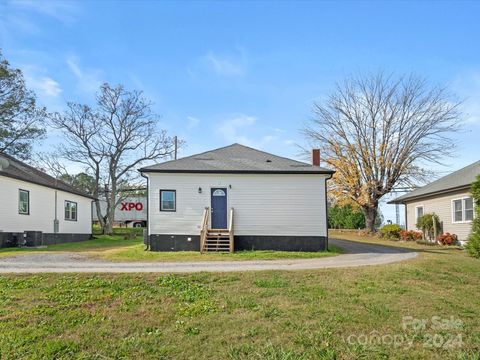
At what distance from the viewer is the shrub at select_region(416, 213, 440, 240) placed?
78.3 ft

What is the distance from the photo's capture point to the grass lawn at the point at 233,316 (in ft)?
16.7

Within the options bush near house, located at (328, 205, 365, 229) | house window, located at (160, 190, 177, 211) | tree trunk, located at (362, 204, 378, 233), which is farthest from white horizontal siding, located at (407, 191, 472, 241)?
house window, located at (160, 190, 177, 211)

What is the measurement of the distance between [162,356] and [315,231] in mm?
12753

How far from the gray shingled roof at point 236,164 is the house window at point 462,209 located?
8587 mm

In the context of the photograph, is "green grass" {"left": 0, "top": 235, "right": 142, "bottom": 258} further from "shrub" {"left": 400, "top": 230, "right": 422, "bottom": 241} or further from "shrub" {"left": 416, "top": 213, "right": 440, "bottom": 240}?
"shrub" {"left": 416, "top": 213, "right": 440, "bottom": 240}

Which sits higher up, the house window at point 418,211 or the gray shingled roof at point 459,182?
the gray shingled roof at point 459,182

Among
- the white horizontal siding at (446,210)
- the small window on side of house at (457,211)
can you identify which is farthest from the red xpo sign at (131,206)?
the small window on side of house at (457,211)

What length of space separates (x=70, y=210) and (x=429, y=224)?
72.3 ft

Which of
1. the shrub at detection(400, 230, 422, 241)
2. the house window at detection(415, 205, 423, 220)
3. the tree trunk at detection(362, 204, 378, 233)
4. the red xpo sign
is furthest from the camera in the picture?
the red xpo sign

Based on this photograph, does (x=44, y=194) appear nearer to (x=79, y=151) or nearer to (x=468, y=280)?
(x=79, y=151)

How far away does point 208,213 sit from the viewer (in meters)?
16.9

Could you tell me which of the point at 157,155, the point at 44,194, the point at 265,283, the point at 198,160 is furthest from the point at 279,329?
the point at 157,155

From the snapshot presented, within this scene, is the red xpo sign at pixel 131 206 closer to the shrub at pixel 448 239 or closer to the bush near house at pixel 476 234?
the shrub at pixel 448 239

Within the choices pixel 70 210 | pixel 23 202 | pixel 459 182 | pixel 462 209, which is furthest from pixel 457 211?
→ pixel 70 210
